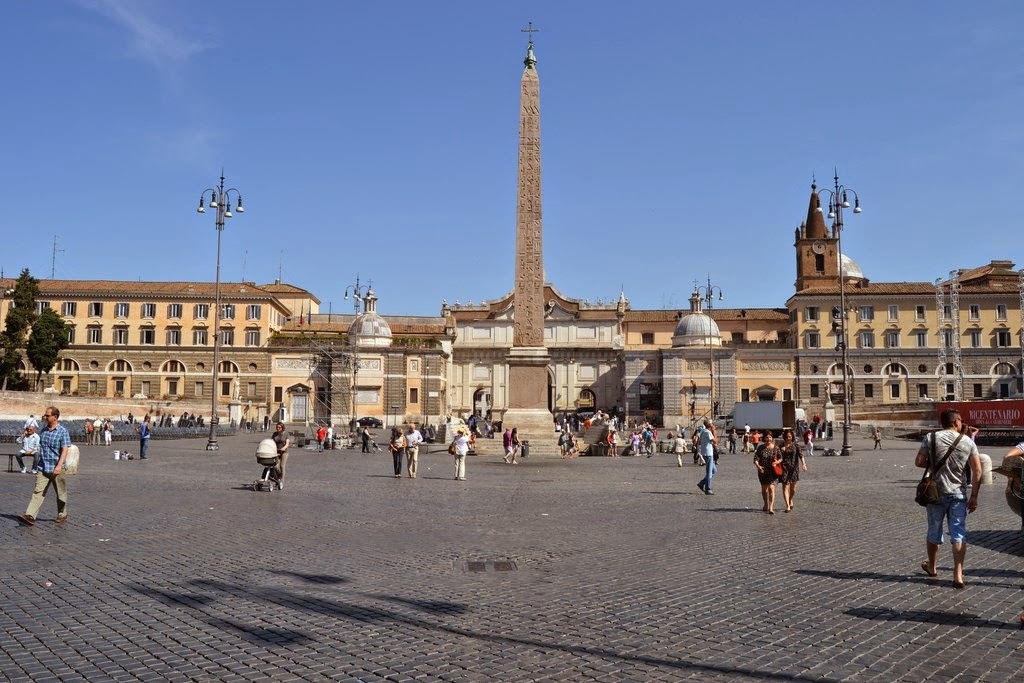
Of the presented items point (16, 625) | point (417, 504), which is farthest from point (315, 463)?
point (16, 625)

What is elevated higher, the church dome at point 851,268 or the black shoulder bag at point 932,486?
the church dome at point 851,268

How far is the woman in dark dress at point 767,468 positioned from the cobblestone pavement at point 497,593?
27cm

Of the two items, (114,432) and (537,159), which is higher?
(537,159)

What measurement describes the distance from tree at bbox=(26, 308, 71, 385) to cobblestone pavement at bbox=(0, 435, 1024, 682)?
42.9 metres

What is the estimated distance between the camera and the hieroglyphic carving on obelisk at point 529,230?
1053 inches

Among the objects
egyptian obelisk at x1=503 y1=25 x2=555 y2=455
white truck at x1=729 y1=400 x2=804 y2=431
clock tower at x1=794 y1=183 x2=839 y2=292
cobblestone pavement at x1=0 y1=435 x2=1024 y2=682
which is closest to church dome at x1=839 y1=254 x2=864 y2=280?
clock tower at x1=794 y1=183 x2=839 y2=292

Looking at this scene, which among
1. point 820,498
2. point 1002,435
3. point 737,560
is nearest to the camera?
point 737,560

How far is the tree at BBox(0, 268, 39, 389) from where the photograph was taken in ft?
155

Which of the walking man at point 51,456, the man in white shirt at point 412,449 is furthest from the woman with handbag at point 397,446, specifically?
the walking man at point 51,456

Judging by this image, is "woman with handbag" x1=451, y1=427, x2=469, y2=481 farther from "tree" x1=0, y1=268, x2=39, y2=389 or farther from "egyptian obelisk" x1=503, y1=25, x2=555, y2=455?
"tree" x1=0, y1=268, x2=39, y2=389

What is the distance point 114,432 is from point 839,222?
27660 mm

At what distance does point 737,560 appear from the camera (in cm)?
775

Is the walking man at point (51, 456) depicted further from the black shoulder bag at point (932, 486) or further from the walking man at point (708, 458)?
the walking man at point (708, 458)

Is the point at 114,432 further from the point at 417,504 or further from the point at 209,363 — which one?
the point at 417,504
